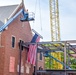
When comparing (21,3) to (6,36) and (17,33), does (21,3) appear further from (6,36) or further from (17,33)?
(6,36)

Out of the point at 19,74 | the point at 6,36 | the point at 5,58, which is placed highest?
the point at 6,36

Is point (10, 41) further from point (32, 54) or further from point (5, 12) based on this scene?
point (5, 12)

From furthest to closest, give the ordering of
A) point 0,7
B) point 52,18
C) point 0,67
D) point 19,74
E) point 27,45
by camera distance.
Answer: point 52,18, point 0,7, point 27,45, point 19,74, point 0,67

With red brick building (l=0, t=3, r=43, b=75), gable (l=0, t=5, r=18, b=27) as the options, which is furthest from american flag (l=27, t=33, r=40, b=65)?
gable (l=0, t=5, r=18, b=27)

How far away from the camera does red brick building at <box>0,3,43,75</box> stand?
4028cm

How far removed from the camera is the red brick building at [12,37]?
40281 mm

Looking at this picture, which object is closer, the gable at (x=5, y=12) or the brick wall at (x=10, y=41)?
the brick wall at (x=10, y=41)

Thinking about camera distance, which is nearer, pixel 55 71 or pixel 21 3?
pixel 55 71

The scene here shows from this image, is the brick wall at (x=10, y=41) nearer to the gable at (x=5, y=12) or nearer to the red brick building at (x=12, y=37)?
the red brick building at (x=12, y=37)

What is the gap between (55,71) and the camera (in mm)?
42000

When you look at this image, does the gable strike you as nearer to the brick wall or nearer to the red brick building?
the red brick building

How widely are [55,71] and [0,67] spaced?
31.1 ft

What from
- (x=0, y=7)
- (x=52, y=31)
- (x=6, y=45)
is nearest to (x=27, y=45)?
(x=6, y=45)

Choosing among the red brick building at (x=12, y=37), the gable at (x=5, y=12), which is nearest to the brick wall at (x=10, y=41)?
the red brick building at (x=12, y=37)
